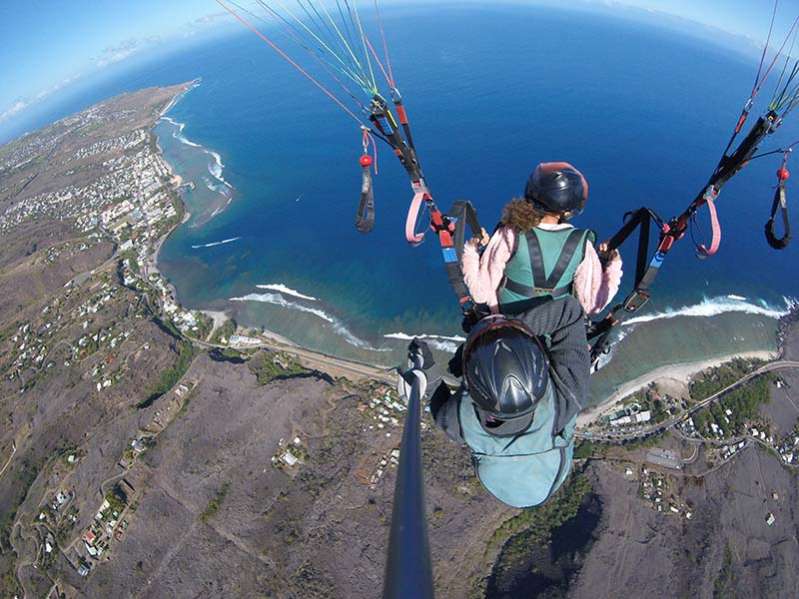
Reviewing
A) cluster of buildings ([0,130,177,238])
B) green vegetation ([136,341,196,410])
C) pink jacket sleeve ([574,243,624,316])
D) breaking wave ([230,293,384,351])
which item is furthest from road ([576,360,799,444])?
cluster of buildings ([0,130,177,238])

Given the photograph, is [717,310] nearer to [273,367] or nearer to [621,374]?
[621,374]

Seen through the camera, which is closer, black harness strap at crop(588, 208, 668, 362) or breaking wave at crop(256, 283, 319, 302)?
black harness strap at crop(588, 208, 668, 362)

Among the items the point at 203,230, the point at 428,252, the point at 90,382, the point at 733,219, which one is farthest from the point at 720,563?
the point at 203,230

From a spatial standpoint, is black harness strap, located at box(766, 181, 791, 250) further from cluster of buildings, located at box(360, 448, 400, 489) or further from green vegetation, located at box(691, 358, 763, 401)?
green vegetation, located at box(691, 358, 763, 401)

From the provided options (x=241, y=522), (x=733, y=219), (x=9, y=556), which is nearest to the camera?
(x=241, y=522)

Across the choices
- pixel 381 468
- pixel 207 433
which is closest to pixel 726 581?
pixel 381 468

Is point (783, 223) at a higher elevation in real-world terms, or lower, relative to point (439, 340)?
higher

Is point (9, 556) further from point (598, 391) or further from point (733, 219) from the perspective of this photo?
point (733, 219)
